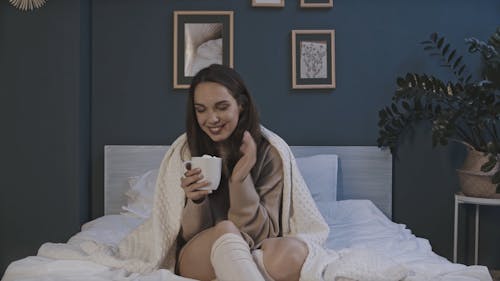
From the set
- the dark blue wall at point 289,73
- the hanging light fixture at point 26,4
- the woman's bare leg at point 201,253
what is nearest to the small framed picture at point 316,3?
the dark blue wall at point 289,73

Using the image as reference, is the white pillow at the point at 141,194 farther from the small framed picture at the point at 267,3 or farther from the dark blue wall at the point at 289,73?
the small framed picture at the point at 267,3

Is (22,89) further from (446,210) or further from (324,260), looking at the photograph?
(446,210)

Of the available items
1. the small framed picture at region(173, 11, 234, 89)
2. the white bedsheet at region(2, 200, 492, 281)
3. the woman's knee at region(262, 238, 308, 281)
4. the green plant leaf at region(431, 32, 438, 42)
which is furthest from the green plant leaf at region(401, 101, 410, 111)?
the woman's knee at region(262, 238, 308, 281)

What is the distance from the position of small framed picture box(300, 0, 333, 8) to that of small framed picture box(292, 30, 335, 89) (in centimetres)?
14

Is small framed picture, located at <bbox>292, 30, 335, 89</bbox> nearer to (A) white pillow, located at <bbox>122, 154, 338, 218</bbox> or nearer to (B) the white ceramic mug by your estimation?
(A) white pillow, located at <bbox>122, 154, 338, 218</bbox>

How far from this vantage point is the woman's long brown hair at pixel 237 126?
1.82m

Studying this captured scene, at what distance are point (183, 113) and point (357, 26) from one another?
1.10 metres

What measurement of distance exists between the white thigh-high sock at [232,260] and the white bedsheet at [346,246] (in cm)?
18

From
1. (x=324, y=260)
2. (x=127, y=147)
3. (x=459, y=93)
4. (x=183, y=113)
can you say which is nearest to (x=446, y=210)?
(x=459, y=93)

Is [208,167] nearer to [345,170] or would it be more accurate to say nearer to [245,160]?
[245,160]

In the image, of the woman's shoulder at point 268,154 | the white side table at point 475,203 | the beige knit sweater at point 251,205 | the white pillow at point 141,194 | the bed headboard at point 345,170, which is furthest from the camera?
the bed headboard at point 345,170

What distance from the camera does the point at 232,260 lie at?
140cm

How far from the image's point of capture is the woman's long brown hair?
1817 mm

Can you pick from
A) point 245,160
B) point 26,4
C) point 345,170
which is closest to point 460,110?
point 345,170
